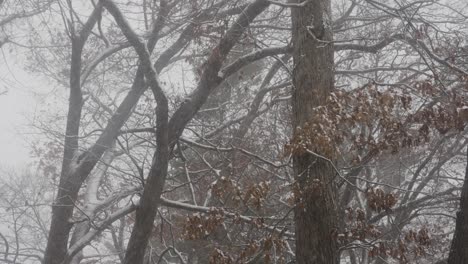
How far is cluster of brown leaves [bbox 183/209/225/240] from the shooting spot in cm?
461

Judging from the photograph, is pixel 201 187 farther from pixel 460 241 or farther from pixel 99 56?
pixel 460 241

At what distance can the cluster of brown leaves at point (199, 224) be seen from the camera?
15.1ft

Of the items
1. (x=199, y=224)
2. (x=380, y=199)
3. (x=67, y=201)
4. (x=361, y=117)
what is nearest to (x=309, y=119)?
(x=361, y=117)

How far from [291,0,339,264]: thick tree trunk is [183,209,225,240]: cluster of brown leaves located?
110 centimetres

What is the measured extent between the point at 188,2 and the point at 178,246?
8301mm

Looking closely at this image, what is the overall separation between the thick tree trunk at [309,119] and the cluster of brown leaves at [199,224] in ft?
3.62

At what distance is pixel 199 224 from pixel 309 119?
1852 mm

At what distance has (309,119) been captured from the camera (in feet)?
12.7

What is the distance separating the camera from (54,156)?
11.1 meters

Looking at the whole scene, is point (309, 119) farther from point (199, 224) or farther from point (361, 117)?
point (199, 224)

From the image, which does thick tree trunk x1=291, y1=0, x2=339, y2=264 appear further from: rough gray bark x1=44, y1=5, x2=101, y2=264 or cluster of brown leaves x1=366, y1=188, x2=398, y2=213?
rough gray bark x1=44, y1=5, x2=101, y2=264

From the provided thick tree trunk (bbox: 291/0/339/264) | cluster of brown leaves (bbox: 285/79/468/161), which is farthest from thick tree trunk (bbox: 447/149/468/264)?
thick tree trunk (bbox: 291/0/339/264)

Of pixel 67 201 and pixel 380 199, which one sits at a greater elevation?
pixel 67 201

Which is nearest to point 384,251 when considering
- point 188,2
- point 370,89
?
point 370,89
